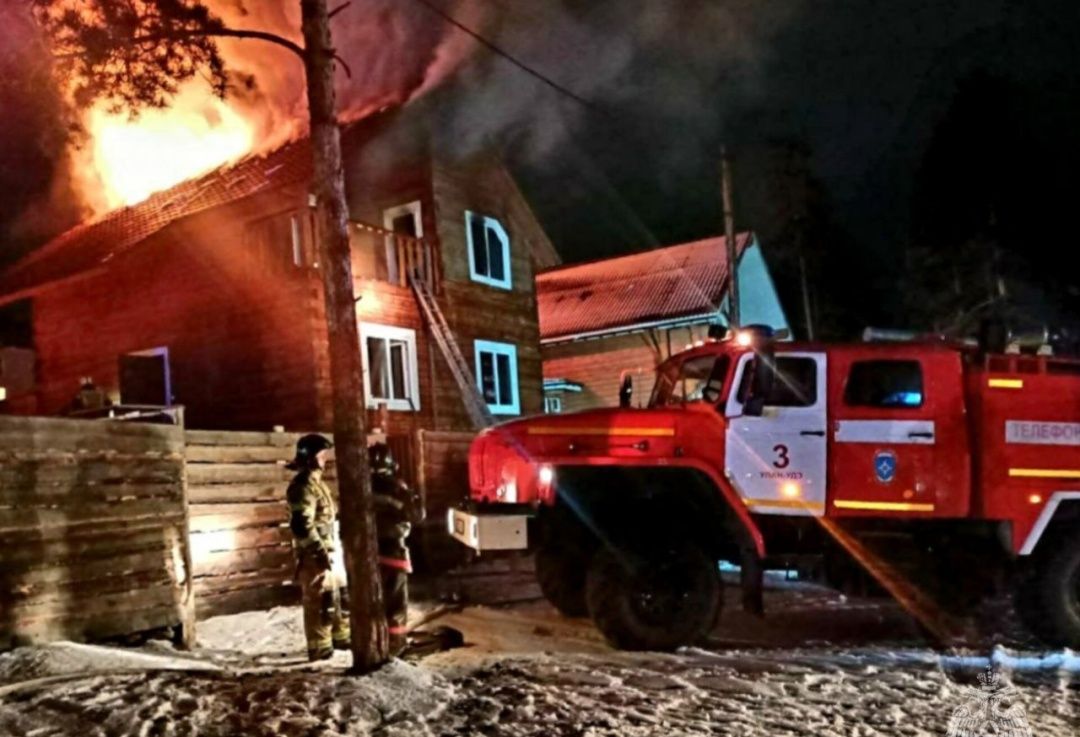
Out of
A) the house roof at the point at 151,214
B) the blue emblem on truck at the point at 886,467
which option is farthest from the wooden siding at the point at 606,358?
the blue emblem on truck at the point at 886,467

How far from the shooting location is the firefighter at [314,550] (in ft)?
24.0

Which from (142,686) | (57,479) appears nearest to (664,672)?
(142,686)

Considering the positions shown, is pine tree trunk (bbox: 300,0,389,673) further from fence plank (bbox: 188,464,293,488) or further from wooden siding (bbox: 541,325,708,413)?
wooden siding (bbox: 541,325,708,413)

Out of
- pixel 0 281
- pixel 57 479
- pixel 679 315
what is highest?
pixel 0 281

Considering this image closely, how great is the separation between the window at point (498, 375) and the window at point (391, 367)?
1.78 metres

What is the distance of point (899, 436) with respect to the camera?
8.07m

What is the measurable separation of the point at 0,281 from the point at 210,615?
13.9 m

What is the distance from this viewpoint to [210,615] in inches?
368

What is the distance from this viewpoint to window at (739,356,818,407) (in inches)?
323

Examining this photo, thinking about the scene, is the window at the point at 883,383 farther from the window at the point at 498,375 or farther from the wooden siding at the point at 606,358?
the wooden siding at the point at 606,358

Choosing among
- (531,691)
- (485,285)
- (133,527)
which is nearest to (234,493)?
(133,527)

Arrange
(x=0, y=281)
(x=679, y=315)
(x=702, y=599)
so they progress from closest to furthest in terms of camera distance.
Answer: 1. (x=702, y=599)
2. (x=0, y=281)
3. (x=679, y=315)

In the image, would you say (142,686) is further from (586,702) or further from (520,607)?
(520,607)

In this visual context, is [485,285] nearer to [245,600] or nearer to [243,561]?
[243,561]
